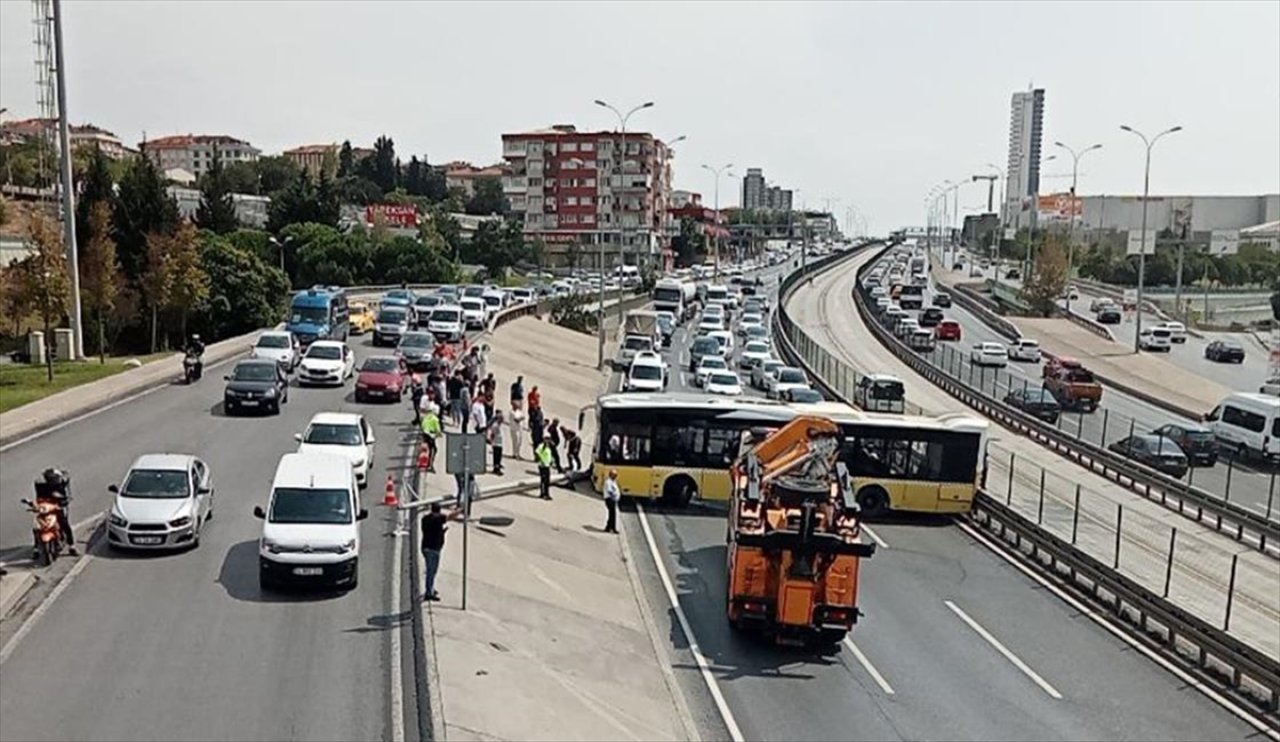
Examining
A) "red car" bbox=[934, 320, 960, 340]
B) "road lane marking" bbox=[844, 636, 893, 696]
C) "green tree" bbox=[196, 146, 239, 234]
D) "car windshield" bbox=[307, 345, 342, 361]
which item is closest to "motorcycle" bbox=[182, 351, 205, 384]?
"car windshield" bbox=[307, 345, 342, 361]

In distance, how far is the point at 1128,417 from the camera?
4666 centimetres

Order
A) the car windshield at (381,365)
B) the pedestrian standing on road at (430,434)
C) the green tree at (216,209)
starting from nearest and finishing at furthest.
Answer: the pedestrian standing on road at (430,434), the car windshield at (381,365), the green tree at (216,209)

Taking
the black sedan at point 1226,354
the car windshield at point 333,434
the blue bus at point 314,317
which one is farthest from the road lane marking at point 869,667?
the black sedan at point 1226,354

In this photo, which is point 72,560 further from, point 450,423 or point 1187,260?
point 1187,260

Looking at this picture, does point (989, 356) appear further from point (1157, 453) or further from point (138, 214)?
point (138, 214)

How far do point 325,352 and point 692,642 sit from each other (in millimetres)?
22830

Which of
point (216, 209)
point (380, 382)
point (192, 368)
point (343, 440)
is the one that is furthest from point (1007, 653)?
point (216, 209)

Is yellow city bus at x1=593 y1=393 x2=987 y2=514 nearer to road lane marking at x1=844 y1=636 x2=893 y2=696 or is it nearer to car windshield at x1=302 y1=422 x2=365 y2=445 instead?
car windshield at x1=302 y1=422 x2=365 y2=445

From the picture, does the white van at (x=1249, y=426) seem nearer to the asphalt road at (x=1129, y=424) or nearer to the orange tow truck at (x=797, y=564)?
the asphalt road at (x=1129, y=424)

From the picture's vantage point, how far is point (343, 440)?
24.3 meters

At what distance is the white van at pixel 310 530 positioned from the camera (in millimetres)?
17188

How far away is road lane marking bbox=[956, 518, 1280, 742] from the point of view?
53.7 ft

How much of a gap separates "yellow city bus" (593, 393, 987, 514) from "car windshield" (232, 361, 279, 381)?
33.4 ft

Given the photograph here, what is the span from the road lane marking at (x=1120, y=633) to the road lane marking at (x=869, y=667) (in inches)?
188
